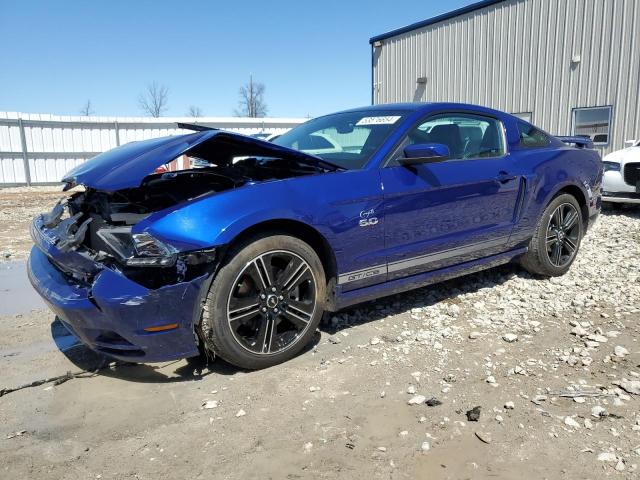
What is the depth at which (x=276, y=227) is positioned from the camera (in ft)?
9.59

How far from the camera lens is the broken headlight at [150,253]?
2.52 metres

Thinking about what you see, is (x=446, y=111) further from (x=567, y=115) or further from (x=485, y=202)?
(x=567, y=115)

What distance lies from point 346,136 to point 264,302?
1.55 m

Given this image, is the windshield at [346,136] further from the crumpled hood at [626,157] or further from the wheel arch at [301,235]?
the crumpled hood at [626,157]

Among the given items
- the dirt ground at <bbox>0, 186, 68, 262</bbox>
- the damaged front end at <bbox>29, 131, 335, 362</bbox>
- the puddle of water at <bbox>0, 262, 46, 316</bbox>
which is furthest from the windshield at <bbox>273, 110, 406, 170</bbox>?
the dirt ground at <bbox>0, 186, 68, 262</bbox>

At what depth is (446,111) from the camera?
12.7ft

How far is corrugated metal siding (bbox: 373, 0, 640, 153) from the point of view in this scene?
11242 millimetres

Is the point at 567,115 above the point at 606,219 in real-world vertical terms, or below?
above

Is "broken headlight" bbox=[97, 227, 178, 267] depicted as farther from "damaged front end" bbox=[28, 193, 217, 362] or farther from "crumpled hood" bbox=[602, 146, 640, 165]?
"crumpled hood" bbox=[602, 146, 640, 165]

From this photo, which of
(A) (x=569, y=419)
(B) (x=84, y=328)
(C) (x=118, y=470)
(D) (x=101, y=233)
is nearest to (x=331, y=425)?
(C) (x=118, y=470)

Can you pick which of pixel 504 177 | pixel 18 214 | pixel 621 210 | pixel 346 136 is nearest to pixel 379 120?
pixel 346 136

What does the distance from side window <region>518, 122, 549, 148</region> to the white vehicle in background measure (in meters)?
3.94

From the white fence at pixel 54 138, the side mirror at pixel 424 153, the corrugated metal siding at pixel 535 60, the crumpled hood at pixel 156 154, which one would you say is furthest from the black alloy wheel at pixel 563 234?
the white fence at pixel 54 138

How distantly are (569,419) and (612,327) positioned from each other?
4.74 feet
